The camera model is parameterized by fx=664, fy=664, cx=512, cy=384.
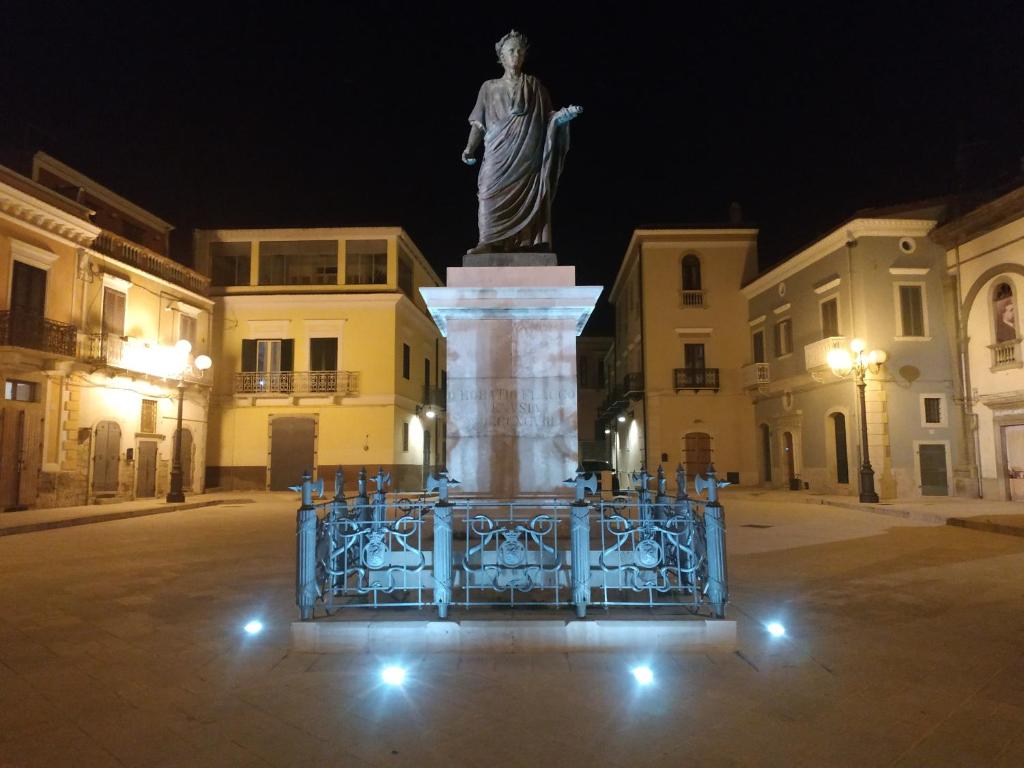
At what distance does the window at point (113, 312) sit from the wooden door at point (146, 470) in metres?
3.80

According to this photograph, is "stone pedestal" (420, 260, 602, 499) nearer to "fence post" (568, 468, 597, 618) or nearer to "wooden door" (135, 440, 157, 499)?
"fence post" (568, 468, 597, 618)

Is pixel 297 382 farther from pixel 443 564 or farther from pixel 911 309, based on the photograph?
pixel 443 564

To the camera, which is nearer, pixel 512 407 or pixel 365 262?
pixel 512 407

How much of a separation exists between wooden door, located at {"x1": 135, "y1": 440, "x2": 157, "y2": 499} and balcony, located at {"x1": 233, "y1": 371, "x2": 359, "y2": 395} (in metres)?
4.92

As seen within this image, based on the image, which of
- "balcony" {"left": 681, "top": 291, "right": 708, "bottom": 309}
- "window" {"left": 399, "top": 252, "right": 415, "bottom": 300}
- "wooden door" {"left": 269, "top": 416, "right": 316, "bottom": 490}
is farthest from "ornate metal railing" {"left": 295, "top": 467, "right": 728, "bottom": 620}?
"balcony" {"left": 681, "top": 291, "right": 708, "bottom": 309}

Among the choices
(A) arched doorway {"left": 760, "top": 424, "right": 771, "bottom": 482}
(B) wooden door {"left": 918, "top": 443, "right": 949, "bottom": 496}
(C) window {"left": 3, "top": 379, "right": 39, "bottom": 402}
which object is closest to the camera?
(C) window {"left": 3, "top": 379, "right": 39, "bottom": 402}

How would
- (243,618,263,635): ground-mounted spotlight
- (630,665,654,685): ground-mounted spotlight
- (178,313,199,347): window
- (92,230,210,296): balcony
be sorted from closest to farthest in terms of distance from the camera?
1. (630,665,654,685): ground-mounted spotlight
2. (243,618,263,635): ground-mounted spotlight
3. (92,230,210,296): balcony
4. (178,313,199,347): window

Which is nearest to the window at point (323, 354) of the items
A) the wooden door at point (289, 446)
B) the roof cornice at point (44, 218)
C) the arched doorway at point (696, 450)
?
the wooden door at point (289, 446)

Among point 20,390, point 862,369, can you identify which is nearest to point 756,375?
point 862,369

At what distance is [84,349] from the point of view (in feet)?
62.8

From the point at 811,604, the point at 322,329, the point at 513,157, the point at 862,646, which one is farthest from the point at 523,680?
the point at 322,329

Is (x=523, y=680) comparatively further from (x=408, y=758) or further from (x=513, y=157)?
(x=513, y=157)

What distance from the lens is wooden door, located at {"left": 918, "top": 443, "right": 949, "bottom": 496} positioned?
19.7 meters

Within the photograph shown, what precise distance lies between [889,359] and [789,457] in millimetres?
6131
